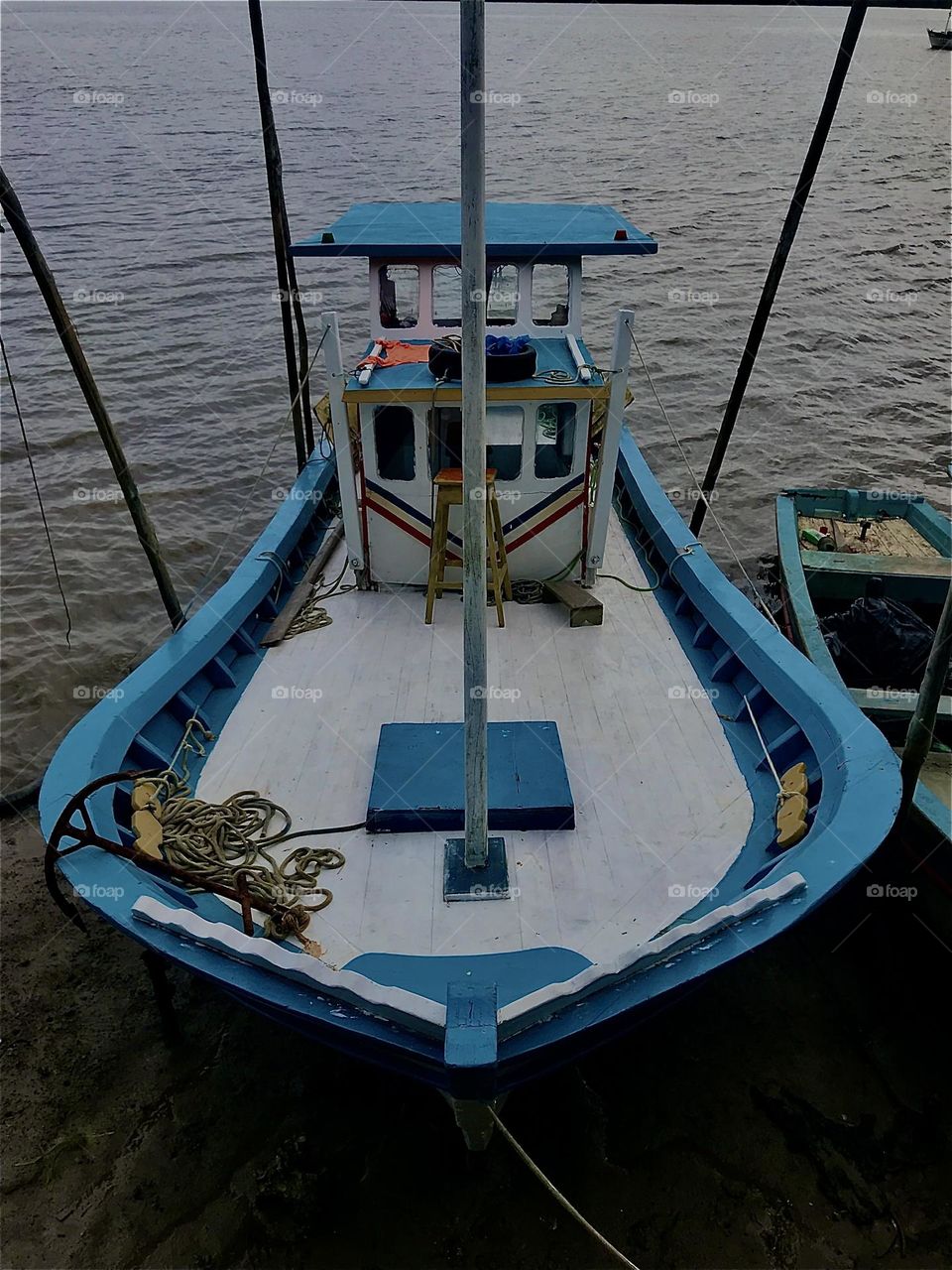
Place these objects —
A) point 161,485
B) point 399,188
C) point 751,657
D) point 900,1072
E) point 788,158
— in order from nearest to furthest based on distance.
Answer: point 900,1072 → point 751,657 → point 161,485 → point 399,188 → point 788,158

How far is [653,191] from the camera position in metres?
28.4

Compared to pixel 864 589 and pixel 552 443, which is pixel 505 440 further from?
pixel 864 589

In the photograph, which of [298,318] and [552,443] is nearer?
[552,443]

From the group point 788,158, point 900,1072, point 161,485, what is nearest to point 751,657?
point 900,1072

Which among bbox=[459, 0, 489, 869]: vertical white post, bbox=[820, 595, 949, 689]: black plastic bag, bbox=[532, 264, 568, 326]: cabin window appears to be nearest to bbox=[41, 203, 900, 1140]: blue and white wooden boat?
bbox=[459, 0, 489, 869]: vertical white post

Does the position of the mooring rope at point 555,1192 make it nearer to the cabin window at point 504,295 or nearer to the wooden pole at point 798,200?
the wooden pole at point 798,200

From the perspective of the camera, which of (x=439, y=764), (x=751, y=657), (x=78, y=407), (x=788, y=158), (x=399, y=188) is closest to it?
(x=439, y=764)

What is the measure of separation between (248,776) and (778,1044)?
157 inches

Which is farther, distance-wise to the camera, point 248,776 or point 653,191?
point 653,191

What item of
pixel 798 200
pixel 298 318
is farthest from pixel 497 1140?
pixel 798 200

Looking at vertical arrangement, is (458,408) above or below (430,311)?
below

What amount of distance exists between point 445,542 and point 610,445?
1592 mm

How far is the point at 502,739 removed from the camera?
5387 millimetres

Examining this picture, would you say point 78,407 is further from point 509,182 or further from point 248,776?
point 509,182
